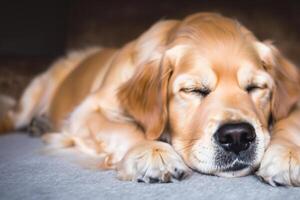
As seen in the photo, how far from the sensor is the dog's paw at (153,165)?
1921 millimetres

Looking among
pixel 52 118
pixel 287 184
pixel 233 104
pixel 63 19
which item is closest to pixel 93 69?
pixel 52 118

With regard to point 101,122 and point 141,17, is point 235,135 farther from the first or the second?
point 141,17

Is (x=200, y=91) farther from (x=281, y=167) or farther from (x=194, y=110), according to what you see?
(x=281, y=167)

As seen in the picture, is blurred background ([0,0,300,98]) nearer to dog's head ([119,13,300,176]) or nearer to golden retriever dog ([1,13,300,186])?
golden retriever dog ([1,13,300,186])

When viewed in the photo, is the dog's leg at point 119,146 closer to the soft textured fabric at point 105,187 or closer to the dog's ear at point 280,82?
the soft textured fabric at point 105,187

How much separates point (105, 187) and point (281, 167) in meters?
0.62

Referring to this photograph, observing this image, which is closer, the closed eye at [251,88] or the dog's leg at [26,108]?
the closed eye at [251,88]

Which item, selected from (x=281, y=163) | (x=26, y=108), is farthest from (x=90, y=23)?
(x=281, y=163)

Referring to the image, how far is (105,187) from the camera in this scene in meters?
1.89

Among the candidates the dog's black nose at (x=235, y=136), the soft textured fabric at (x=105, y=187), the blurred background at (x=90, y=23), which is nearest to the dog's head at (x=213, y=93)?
the dog's black nose at (x=235, y=136)

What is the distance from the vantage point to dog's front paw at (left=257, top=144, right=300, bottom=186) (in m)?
1.86

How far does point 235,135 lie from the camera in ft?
6.26

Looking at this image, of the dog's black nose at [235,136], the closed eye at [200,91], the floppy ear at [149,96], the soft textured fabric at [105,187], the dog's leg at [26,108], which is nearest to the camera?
the soft textured fabric at [105,187]

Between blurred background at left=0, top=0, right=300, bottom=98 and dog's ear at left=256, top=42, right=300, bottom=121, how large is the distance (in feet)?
3.78
